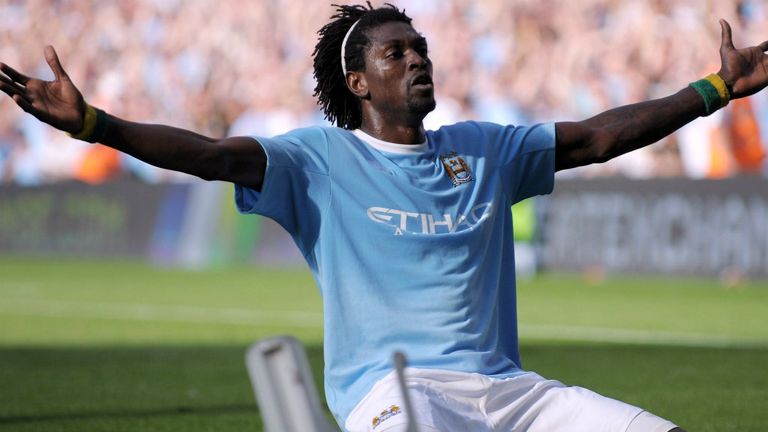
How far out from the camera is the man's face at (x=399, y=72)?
4746 millimetres

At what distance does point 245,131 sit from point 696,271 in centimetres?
1101

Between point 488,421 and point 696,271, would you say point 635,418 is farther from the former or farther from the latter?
point 696,271

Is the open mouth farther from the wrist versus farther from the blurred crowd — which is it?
the blurred crowd

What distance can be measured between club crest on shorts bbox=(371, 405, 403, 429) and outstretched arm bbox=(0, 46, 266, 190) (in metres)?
0.89

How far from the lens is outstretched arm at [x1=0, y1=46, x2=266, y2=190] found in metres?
4.11

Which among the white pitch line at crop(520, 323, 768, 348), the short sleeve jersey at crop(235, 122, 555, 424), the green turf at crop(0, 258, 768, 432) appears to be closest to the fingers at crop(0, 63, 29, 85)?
the short sleeve jersey at crop(235, 122, 555, 424)

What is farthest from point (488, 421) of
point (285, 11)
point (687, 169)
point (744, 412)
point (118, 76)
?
point (118, 76)

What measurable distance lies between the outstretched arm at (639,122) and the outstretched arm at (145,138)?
120cm

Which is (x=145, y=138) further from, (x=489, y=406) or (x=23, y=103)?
(x=489, y=406)

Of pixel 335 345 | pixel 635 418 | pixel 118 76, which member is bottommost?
pixel 635 418

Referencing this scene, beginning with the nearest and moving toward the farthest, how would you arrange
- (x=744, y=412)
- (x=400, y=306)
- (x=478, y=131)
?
(x=400, y=306), (x=478, y=131), (x=744, y=412)

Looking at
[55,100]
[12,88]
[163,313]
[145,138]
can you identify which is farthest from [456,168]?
[163,313]

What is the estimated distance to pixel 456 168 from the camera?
15.5 ft

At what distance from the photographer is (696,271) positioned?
18031 mm
